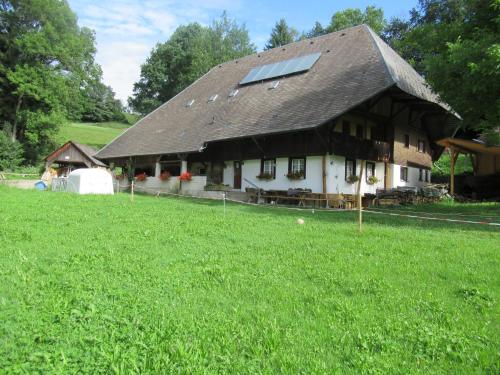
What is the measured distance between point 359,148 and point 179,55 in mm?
39943

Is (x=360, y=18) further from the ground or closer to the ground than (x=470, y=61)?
further from the ground

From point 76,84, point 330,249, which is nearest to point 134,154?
point 76,84

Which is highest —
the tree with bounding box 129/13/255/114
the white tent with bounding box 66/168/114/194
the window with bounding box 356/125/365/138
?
the tree with bounding box 129/13/255/114

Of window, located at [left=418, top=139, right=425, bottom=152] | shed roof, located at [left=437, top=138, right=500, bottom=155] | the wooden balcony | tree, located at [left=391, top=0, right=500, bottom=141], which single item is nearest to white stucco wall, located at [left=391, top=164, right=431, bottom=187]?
the wooden balcony

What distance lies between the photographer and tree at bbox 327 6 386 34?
46.4m

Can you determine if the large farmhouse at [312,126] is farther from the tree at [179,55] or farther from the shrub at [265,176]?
the tree at [179,55]

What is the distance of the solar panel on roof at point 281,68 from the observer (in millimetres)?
26867

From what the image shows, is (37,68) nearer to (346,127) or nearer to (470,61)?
(346,127)

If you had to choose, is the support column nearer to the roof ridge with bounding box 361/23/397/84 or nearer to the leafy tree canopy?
the roof ridge with bounding box 361/23/397/84

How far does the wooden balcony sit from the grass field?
12575 mm

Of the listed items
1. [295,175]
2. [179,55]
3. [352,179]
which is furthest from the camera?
[179,55]

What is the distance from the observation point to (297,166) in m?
22.8

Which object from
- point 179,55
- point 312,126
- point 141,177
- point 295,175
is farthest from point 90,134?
point 312,126

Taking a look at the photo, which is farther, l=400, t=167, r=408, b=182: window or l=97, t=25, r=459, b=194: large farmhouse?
l=400, t=167, r=408, b=182: window
